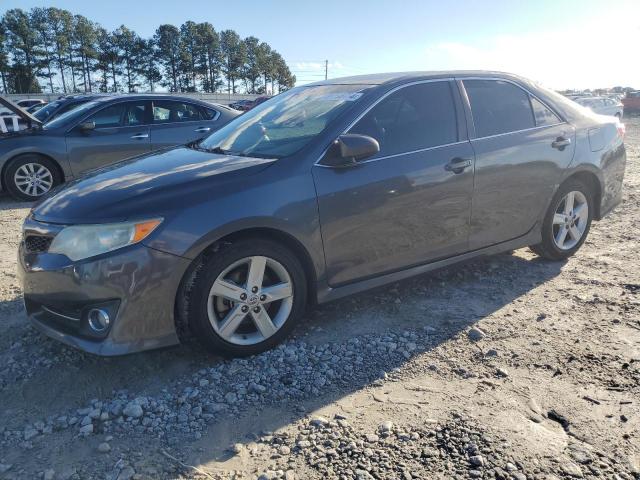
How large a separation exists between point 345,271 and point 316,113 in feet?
3.74

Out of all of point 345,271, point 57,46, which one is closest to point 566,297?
point 345,271

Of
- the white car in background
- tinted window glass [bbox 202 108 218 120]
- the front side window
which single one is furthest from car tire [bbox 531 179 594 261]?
the white car in background

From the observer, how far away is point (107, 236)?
271 centimetres

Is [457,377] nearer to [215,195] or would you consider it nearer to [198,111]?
[215,195]

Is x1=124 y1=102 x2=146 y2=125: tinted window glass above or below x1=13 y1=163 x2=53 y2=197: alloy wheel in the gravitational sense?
above

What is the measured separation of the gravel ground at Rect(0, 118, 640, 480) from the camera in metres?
2.20

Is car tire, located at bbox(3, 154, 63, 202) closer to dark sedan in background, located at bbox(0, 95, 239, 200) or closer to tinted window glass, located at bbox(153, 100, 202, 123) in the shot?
dark sedan in background, located at bbox(0, 95, 239, 200)

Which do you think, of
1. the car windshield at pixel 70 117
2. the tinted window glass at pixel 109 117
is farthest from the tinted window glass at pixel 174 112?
the car windshield at pixel 70 117

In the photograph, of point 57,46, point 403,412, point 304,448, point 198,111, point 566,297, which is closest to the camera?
point 304,448

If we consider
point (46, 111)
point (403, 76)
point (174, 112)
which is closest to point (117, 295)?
point (403, 76)

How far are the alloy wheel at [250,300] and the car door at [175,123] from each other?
5.59m

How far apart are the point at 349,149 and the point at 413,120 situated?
0.80 metres

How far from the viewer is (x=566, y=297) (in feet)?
12.9

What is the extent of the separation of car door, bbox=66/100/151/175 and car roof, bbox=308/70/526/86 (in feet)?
15.1
